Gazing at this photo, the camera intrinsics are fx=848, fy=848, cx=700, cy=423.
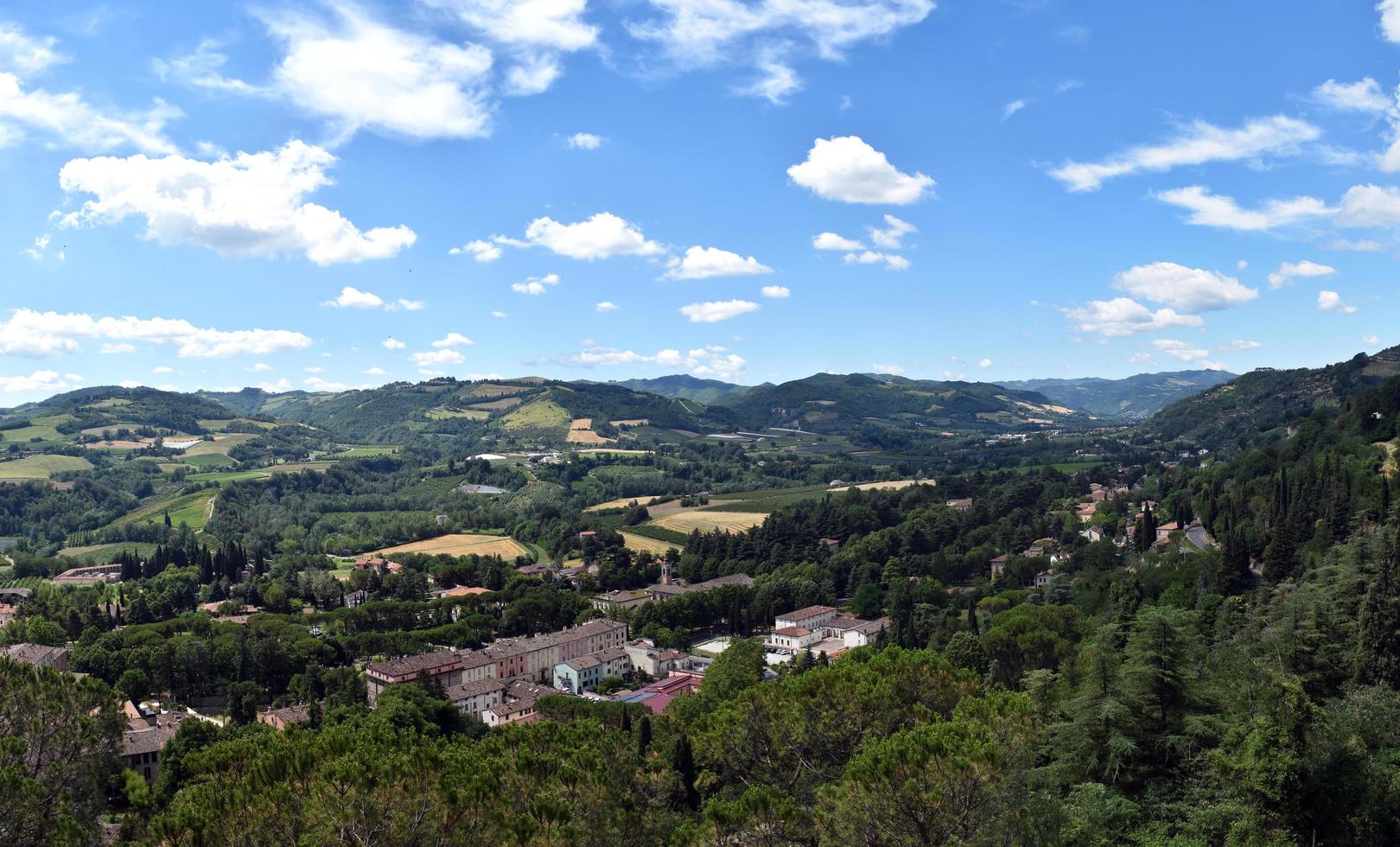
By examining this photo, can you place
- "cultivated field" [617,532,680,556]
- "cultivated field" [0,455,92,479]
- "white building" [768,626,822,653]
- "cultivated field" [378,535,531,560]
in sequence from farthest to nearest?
"cultivated field" [0,455,92,479]
"cultivated field" [378,535,531,560]
"cultivated field" [617,532,680,556]
"white building" [768,626,822,653]

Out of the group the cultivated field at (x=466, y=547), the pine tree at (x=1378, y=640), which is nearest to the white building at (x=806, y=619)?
the cultivated field at (x=466, y=547)

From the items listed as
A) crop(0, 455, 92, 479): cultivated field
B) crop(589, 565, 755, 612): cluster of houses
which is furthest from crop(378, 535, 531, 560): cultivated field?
crop(0, 455, 92, 479): cultivated field

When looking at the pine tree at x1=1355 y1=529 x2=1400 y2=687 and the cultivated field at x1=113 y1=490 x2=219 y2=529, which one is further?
the cultivated field at x1=113 y1=490 x2=219 y2=529

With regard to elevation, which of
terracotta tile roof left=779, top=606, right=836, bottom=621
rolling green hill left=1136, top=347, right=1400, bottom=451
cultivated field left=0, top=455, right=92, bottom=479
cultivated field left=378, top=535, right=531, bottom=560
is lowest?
terracotta tile roof left=779, top=606, right=836, bottom=621

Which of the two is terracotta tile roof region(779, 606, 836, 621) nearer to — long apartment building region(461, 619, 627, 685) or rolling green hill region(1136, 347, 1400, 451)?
long apartment building region(461, 619, 627, 685)

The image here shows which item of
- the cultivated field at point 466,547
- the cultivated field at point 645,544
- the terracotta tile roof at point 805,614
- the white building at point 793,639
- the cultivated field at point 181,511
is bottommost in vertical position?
the white building at point 793,639

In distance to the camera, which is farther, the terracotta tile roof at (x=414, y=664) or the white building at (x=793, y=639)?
the white building at (x=793, y=639)

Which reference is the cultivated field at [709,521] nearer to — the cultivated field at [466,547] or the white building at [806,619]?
the cultivated field at [466,547]
